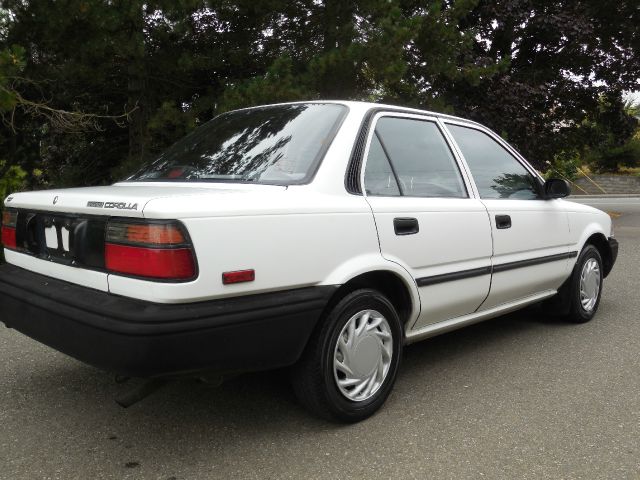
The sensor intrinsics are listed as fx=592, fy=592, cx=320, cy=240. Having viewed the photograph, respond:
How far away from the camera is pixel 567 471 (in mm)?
2424

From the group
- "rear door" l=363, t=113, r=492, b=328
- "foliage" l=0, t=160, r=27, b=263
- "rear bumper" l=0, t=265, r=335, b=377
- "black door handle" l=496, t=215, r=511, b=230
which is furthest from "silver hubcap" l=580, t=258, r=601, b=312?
"foliage" l=0, t=160, r=27, b=263

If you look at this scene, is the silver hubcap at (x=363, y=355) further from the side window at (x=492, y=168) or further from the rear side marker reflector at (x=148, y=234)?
the side window at (x=492, y=168)

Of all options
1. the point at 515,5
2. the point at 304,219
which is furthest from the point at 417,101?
the point at 304,219

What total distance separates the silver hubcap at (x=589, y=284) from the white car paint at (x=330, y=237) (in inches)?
34.7

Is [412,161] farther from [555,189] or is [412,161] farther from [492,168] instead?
[555,189]

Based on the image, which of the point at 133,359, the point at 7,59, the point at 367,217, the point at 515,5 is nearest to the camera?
the point at 133,359

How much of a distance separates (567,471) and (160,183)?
2.31 meters

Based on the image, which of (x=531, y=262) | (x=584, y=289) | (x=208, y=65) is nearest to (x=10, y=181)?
(x=208, y=65)

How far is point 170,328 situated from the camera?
218 centimetres

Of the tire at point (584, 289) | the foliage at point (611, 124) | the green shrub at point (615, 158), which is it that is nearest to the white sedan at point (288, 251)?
the tire at point (584, 289)

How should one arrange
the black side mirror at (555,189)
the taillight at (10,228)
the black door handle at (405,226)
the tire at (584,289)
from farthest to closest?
1. the tire at (584,289)
2. the black side mirror at (555,189)
3. the taillight at (10,228)
4. the black door handle at (405,226)

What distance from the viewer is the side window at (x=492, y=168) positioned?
3.69 metres

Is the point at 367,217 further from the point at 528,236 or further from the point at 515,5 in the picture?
the point at 515,5

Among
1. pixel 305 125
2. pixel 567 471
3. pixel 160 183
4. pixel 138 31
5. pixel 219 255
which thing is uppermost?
pixel 138 31
